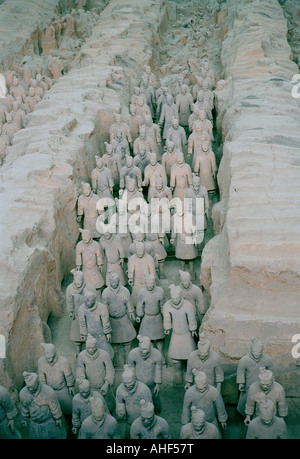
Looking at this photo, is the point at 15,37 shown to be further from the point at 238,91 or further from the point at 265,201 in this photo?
the point at 265,201

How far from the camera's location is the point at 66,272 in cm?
736

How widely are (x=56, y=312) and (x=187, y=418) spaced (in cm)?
261

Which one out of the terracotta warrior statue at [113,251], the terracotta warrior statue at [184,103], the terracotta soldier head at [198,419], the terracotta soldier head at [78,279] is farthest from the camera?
the terracotta warrior statue at [184,103]

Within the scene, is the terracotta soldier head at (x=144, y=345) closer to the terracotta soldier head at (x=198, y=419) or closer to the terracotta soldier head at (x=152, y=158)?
the terracotta soldier head at (x=198, y=419)

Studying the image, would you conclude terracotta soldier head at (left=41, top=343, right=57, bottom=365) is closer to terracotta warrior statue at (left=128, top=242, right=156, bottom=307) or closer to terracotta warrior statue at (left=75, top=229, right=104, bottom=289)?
terracotta warrior statue at (left=128, top=242, right=156, bottom=307)

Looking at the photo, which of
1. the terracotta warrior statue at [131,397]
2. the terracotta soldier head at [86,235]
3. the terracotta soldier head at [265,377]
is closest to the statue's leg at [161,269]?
the terracotta soldier head at [86,235]

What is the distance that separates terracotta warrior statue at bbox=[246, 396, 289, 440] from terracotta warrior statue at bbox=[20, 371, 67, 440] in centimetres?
157

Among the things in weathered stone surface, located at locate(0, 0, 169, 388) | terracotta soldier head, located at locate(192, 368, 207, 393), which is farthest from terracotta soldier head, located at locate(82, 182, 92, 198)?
terracotta soldier head, located at locate(192, 368, 207, 393)

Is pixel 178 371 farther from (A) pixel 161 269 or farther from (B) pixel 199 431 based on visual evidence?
(A) pixel 161 269

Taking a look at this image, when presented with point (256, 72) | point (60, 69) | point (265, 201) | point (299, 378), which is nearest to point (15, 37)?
point (60, 69)

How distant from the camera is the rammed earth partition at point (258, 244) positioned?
17.1 feet

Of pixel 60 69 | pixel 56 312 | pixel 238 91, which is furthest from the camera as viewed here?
pixel 60 69

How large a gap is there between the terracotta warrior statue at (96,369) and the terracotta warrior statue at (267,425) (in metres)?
1.38

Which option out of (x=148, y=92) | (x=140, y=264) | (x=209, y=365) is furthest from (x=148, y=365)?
(x=148, y=92)
